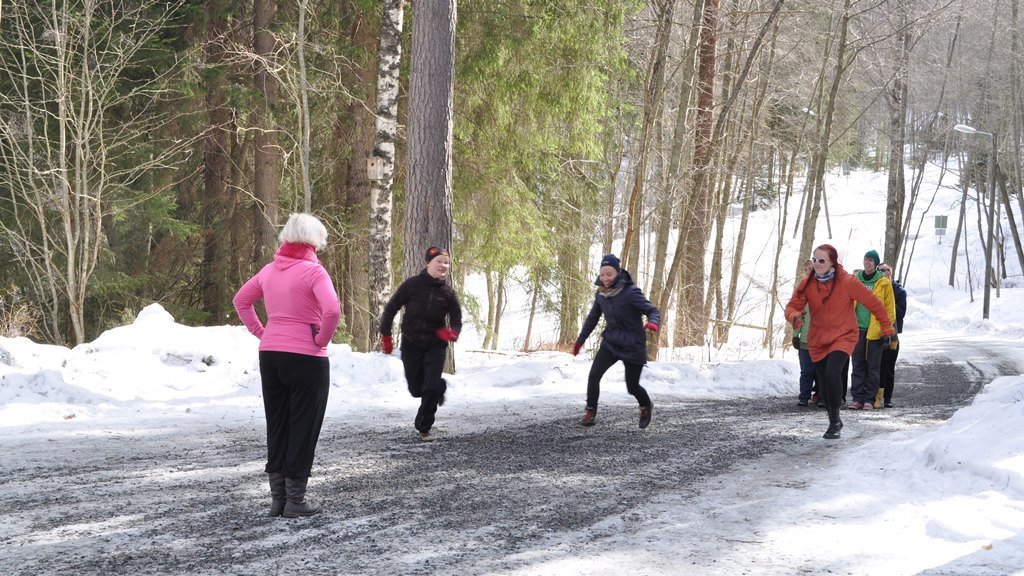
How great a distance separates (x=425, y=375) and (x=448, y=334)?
1.55ft

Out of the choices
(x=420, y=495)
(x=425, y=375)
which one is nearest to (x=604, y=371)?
(x=425, y=375)

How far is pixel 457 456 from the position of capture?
7699 millimetres

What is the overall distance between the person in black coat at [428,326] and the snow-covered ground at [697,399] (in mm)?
482

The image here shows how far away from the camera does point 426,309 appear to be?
8.59 m

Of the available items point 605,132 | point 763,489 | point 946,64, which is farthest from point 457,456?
point 946,64

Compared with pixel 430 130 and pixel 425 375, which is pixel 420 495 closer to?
pixel 425 375

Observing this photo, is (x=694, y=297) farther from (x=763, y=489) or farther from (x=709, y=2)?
(x=763, y=489)

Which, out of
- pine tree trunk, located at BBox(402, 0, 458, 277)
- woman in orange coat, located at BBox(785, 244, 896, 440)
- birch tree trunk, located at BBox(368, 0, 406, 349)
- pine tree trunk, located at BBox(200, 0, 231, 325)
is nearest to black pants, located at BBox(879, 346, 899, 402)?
woman in orange coat, located at BBox(785, 244, 896, 440)

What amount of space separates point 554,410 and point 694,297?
491 inches

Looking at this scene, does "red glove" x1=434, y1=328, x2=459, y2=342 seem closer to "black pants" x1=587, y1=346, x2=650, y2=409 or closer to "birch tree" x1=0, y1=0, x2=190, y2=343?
"black pants" x1=587, y1=346, x2=650, y2=409

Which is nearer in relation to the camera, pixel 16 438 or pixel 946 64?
pixel 16 438

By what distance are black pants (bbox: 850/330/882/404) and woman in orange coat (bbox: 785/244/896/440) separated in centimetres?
246

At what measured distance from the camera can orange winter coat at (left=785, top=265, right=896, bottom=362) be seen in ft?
29.8

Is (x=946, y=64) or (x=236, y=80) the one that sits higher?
(x=946, y=64)
